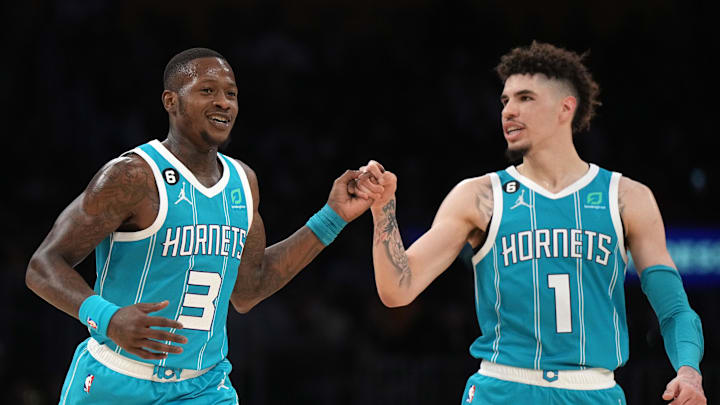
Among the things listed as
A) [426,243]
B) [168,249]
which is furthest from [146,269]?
[426,243]

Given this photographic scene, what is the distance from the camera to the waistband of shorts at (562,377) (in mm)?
4004

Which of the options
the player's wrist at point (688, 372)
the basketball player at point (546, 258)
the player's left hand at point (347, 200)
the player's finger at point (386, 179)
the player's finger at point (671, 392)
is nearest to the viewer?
the player's finger at point (671, 392)

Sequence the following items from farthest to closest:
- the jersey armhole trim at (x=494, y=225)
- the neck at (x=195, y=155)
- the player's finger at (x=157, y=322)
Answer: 1. the jersey armhole trim at (x=494, y=225)
2. the neck at (x=195, y=155)
3. the player's finger at (x=157, y=322)

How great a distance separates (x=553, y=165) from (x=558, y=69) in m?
A: 0.49

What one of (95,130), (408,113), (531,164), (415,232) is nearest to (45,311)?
(95,130)

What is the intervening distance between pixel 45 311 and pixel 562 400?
18.3 feet

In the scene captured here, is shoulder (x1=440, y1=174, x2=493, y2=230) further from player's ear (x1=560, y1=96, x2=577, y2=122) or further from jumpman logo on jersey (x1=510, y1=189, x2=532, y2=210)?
player's ear (x1=560, y1=96, x2=577, y2=122)

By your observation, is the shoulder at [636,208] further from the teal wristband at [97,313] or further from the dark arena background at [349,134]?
the dark arena background at [349,134]

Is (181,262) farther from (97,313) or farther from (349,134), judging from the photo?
(349,134)

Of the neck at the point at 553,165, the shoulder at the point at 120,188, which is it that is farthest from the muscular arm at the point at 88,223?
the neck at the point at 553,165

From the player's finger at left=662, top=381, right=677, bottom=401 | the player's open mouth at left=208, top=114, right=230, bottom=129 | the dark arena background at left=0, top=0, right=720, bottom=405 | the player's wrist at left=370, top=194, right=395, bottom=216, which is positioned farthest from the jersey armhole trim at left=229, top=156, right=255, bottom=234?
the dark arena background at left=0, top=0, right=720, bottom=405

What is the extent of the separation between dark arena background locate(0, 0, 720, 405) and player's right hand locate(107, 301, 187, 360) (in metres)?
4.85

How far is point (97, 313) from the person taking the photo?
11.4 ft

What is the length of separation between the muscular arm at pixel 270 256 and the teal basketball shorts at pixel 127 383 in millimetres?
513
